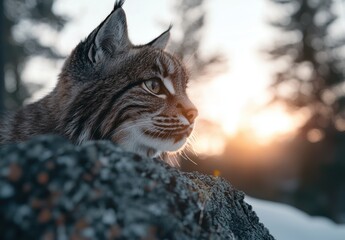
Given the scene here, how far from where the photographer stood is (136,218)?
1562 mm

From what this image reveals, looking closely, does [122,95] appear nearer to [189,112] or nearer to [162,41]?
[189,112]

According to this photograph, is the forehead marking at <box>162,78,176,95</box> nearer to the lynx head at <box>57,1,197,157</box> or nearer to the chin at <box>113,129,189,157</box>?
the lynx head at <box>57,1,197,157</box>

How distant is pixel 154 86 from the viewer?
3461 mm

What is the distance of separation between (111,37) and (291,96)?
72.9 feet

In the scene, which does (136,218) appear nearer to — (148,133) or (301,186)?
(148,133)

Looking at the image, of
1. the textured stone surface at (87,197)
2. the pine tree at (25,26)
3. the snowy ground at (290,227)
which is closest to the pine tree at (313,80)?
the pine tree at (25,26)

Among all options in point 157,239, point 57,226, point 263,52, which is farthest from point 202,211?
point 263,52

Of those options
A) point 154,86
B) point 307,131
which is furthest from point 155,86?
point 307,131

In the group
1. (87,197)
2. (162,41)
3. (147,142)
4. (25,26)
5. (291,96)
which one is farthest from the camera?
(291,96)

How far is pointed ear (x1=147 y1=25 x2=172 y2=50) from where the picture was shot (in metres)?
4.15

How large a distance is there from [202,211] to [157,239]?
42 centimetres

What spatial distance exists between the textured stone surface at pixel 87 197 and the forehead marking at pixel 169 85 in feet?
5.58

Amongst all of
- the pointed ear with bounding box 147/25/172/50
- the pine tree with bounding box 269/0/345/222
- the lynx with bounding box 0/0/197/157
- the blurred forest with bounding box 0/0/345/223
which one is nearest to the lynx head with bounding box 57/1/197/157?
the lynx with bounding box 0/0/197/157

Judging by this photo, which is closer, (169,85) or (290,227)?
(169,85)
